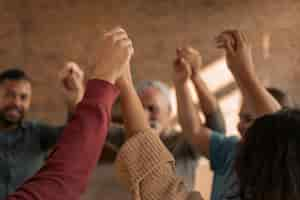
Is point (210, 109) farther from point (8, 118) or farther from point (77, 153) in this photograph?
point (77, 153)

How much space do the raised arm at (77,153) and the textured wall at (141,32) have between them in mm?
2089

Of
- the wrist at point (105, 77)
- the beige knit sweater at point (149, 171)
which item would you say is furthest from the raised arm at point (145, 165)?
the wrist at point (105, 77)

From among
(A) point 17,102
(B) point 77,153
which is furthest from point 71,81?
(B) point 77,153

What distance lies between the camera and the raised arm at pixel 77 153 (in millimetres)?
583

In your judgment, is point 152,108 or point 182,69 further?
point 152,108

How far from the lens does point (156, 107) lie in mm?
2117

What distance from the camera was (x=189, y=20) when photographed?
281cm

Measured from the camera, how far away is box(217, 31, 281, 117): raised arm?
117 cm

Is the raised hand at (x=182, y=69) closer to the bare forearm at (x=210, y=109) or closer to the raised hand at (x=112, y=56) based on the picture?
the bare forearm at (x=210, y=109)

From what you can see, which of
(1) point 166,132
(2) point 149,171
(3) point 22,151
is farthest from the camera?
(1) point 166,132

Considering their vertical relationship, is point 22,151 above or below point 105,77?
below

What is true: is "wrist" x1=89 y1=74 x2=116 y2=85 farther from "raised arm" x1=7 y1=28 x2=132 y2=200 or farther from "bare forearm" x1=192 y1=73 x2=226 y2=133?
"bare forearm" x1=192 y1=73 x2=226 y2=133

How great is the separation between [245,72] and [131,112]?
0.37 meters

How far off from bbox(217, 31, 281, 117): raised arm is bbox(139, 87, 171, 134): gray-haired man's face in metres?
0.91
